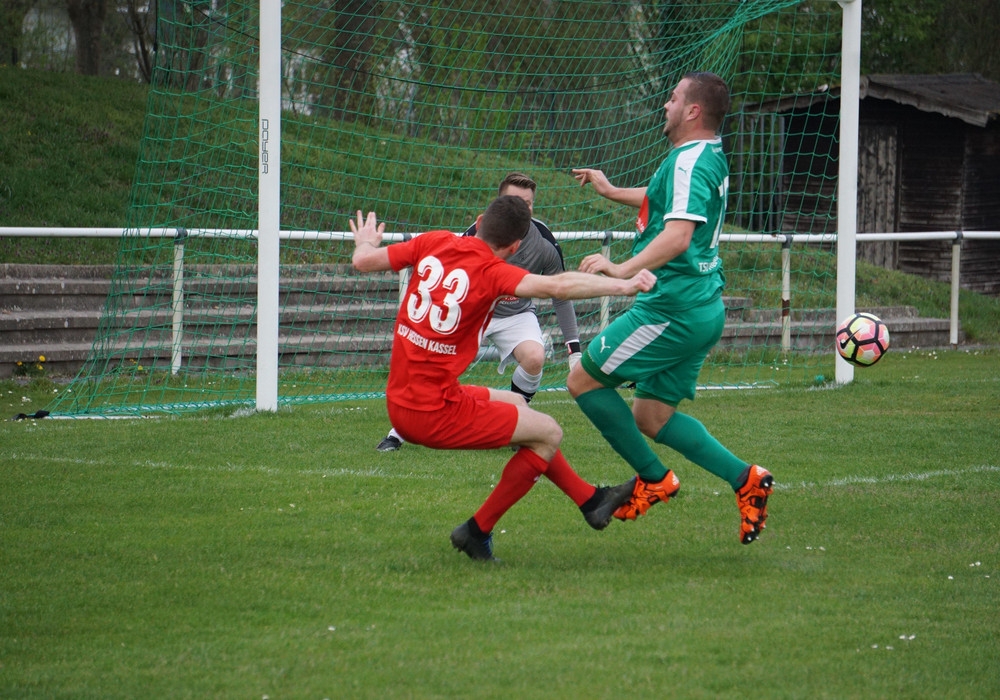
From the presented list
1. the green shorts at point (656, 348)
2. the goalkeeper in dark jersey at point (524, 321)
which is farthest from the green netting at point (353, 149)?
the green shorts at point (656, 348)

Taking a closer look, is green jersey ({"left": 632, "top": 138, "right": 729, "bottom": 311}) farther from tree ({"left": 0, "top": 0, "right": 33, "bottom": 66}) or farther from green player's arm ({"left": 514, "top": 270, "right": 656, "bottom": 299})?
tree ({"left": 0, "top": 0, "right": 33, "bottom": 66})

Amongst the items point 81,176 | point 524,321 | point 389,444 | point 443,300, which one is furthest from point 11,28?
point 443,300

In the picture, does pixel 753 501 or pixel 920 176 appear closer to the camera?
pixel 753 501

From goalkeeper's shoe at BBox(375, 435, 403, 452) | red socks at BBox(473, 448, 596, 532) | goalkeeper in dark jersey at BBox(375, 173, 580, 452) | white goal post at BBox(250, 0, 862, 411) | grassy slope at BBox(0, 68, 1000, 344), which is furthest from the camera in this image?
grassy slope at BBox(0, 68, 1000, 344)

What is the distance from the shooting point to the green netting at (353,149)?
32.9 feet

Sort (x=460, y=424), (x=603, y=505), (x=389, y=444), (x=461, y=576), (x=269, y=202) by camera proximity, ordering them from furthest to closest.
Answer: (x=269, y=202)
(x=389, y=444)
(x=603, y=505)
(x=460, y=424)
(x=461, y=576)

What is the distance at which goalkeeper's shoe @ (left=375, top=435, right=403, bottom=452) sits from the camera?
748 centimetres

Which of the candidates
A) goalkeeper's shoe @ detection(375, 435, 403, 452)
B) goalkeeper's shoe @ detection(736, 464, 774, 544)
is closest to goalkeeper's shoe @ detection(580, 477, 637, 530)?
goalkeeper's shoe @ detection(736, 464, 774, 544)

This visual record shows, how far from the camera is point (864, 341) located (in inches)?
320

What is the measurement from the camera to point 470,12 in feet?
37.9

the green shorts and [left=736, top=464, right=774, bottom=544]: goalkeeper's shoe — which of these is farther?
the green shorts

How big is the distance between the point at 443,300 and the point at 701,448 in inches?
57.6

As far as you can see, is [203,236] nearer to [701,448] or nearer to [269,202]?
[269,202]

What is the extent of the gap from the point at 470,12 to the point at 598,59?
1.52 m
